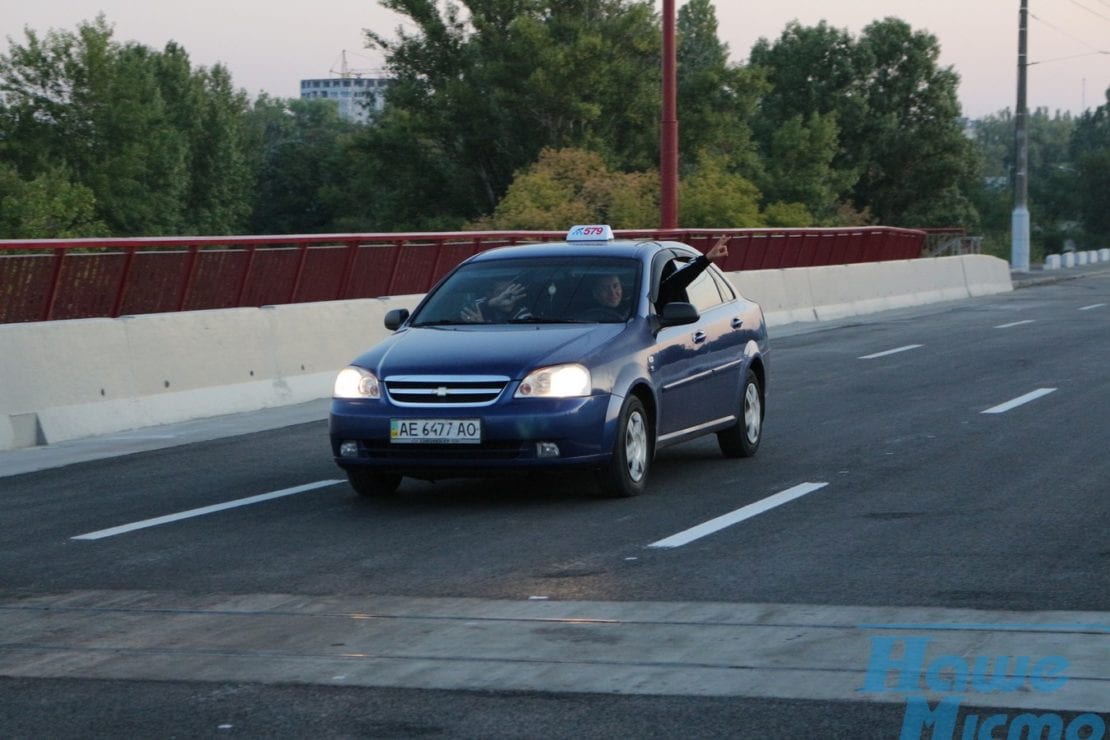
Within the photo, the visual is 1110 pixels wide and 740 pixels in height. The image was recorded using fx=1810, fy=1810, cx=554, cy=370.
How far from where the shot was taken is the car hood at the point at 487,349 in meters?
10.2

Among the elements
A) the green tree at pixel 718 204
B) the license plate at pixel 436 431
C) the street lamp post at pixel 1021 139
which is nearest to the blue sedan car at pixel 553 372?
the license plate at pixel 436 431

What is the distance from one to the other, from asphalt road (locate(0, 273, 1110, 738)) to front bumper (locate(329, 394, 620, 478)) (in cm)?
30

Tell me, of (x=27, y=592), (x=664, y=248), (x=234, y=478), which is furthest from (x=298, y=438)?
(x=27, y=592)

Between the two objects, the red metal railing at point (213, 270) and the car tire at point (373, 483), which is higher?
the red metal railing at point (213, 270)

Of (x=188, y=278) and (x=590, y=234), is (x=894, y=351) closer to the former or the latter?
(x=188, y=278)

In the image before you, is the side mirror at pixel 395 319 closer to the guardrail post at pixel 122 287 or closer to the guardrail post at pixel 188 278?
the guardrail post at pixel 122 287

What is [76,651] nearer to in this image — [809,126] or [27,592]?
[27,592]

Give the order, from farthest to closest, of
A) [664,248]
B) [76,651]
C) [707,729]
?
[664,248] → [76,651] → [707,729]

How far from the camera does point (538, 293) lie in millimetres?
11359

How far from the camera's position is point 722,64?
260ft

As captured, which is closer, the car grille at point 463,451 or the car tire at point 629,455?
the car grille at point 463,451

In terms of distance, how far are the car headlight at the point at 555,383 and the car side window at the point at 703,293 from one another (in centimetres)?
187

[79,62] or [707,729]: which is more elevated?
[79,62]

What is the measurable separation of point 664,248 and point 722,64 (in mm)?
68680
